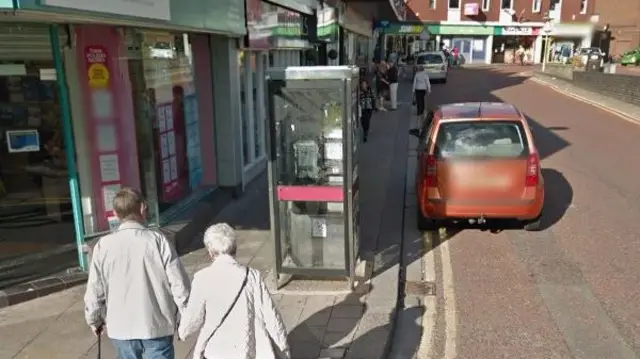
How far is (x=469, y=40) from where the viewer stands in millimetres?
56500

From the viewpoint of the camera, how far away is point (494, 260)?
6383 mm

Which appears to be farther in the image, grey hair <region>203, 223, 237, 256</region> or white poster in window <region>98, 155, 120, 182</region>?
white poster in window <region>98, 155, 120, 182</region>

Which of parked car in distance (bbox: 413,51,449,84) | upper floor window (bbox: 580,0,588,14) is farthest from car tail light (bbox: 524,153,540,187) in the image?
upper floor window (bbox: 580,0,588,14)

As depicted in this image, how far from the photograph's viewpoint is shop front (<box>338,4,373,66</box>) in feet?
70.0

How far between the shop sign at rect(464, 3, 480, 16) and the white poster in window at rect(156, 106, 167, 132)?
5222 centimetres

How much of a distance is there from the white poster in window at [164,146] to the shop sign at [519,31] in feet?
176

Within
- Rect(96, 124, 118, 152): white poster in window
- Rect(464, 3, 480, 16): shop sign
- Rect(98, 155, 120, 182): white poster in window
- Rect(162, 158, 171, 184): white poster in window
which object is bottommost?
Rect(162, 158, 171, 184): white poster in window

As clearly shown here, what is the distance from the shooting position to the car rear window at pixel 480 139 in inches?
282

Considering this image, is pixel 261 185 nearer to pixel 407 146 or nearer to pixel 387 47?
pixel 407 146

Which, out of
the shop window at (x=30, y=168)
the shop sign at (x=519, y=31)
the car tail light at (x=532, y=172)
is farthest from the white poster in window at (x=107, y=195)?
the shop sign at (x=519, y=31)

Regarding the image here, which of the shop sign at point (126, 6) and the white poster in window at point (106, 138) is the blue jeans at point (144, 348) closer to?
the shop sign at point (126, 6)

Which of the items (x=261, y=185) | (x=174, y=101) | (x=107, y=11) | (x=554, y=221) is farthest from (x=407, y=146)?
(x=107, y=11)

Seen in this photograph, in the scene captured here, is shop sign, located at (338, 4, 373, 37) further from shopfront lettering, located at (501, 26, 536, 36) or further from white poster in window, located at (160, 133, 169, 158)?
shopfront lettering, located at (501, 26, 536, 36)

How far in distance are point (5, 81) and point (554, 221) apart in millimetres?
7162
